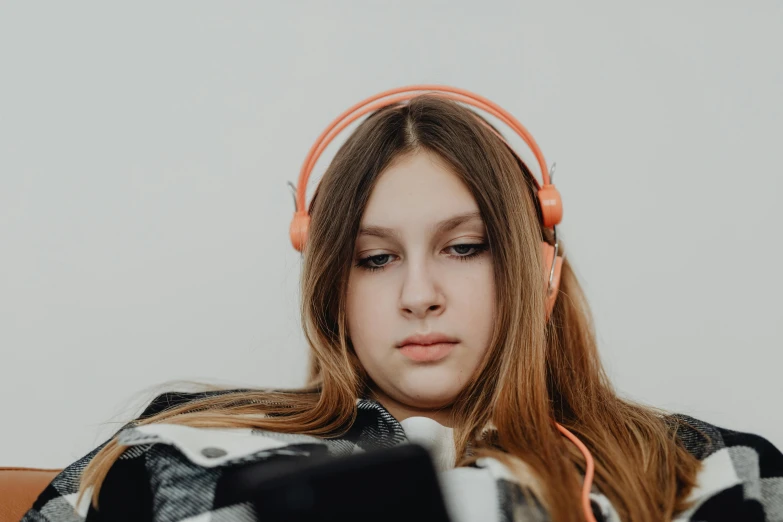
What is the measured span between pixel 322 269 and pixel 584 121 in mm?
750

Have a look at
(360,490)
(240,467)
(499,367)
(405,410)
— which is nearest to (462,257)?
(499,367)

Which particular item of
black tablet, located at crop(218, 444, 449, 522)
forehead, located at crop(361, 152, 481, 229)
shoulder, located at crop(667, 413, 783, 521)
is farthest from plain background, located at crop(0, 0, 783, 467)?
black tablet, located at crop(218, 444, 449, 522)

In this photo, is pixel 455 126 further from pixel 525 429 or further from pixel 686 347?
pixel 686 347

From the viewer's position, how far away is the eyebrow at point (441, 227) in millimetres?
1182

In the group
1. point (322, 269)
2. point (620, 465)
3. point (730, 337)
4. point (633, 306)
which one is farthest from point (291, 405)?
point (730, 337)

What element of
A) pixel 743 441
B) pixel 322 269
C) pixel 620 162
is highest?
pixel 620 162

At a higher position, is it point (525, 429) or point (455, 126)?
point (455, 126)

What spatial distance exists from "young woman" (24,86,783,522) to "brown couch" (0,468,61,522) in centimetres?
6

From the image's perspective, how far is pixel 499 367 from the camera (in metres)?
1.19

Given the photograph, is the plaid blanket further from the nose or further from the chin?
the nose

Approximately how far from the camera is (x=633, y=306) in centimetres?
166

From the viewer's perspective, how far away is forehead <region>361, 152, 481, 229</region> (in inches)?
46.8

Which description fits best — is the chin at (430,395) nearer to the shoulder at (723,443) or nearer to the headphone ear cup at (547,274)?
the headphone ear cup at (547,274)

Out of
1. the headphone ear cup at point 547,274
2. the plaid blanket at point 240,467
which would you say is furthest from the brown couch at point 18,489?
the headphone ear cup at point 547,274
